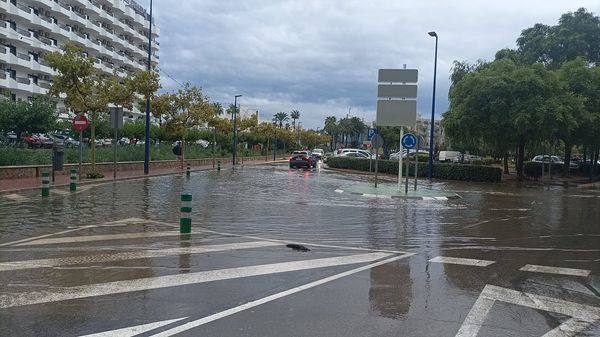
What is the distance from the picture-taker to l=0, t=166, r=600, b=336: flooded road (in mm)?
5270

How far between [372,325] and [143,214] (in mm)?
9448

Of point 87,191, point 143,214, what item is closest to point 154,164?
point 87,191

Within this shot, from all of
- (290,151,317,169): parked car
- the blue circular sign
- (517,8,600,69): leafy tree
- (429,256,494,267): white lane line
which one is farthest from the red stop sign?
(517,8,600,69): leafy tree

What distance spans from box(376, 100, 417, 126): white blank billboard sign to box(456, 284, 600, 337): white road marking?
51.4 ft

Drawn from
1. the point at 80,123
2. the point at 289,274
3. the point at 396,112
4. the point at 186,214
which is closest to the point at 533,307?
the point at 289,274

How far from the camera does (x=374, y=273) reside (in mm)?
7570

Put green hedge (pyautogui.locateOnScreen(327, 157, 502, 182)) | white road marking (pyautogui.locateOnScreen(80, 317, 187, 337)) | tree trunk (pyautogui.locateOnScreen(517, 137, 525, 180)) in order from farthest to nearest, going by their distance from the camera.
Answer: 1. green hedge (pyautogui.locateOnScreen(327, 157, 502, 182))
2. tree trunk (pyautogui.locateOnScreen(517, 137, 525, 180))
3. white road marking (pyautogui.locateOnScreen(80, 317, 187, 337))

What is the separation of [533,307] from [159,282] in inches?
174

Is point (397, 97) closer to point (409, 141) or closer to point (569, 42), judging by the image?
point (409, 141)

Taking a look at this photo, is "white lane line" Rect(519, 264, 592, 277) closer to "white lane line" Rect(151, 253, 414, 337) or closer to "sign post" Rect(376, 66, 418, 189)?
"white lane line" Rect(151, 253, 414, 337)

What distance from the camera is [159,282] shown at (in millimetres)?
6684

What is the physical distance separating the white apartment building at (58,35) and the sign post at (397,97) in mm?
35665

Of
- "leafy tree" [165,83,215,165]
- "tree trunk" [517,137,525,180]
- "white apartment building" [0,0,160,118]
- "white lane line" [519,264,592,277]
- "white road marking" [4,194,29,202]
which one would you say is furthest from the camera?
"white apartment building" [0,0,160,118]

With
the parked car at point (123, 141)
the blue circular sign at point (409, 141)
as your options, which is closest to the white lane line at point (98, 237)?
the blue circular sign at point (409, 141)
